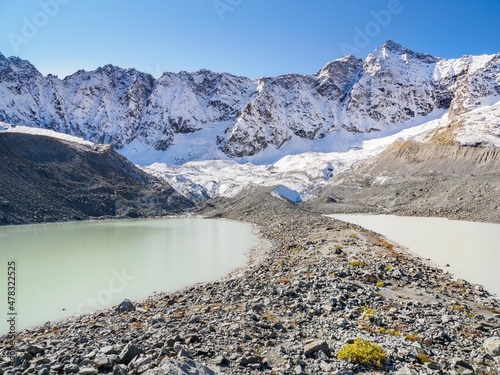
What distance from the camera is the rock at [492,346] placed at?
841cm

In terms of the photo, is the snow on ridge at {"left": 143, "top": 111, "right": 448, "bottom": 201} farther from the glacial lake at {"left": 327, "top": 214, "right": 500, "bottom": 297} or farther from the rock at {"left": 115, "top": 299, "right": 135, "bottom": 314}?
the rock at {"left": 115, "top": 299, "right": 135, "bottom": 314}

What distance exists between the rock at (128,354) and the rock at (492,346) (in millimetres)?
7738

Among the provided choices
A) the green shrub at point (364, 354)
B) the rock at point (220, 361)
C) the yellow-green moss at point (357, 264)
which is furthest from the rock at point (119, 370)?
the yellow-green moss at point (357, 264)

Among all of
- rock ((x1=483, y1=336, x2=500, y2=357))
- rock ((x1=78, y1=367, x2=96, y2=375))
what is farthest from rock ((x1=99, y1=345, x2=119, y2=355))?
rock ((x1=483, y1=336, x2=500, y2=357))

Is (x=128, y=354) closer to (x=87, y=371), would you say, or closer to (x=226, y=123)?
(x=87, y=371)

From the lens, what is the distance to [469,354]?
8453mm

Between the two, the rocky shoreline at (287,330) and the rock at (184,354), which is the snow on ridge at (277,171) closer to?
the rocky shoreline at (287,330)

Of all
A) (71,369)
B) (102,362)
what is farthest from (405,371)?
(71,369)

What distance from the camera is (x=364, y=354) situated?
8.20 metres

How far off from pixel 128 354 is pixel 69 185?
6482 cm

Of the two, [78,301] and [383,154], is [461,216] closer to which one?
[78,301]

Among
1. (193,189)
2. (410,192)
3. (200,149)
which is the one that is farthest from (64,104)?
(410,192)

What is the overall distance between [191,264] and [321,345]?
1616cm

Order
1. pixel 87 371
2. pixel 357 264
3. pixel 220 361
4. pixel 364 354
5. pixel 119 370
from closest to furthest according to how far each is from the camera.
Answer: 1. pixel 119 370
2. pixel 87 371
3. pixel 220 361
4. pixel 364 354
5. pixel 357 264
